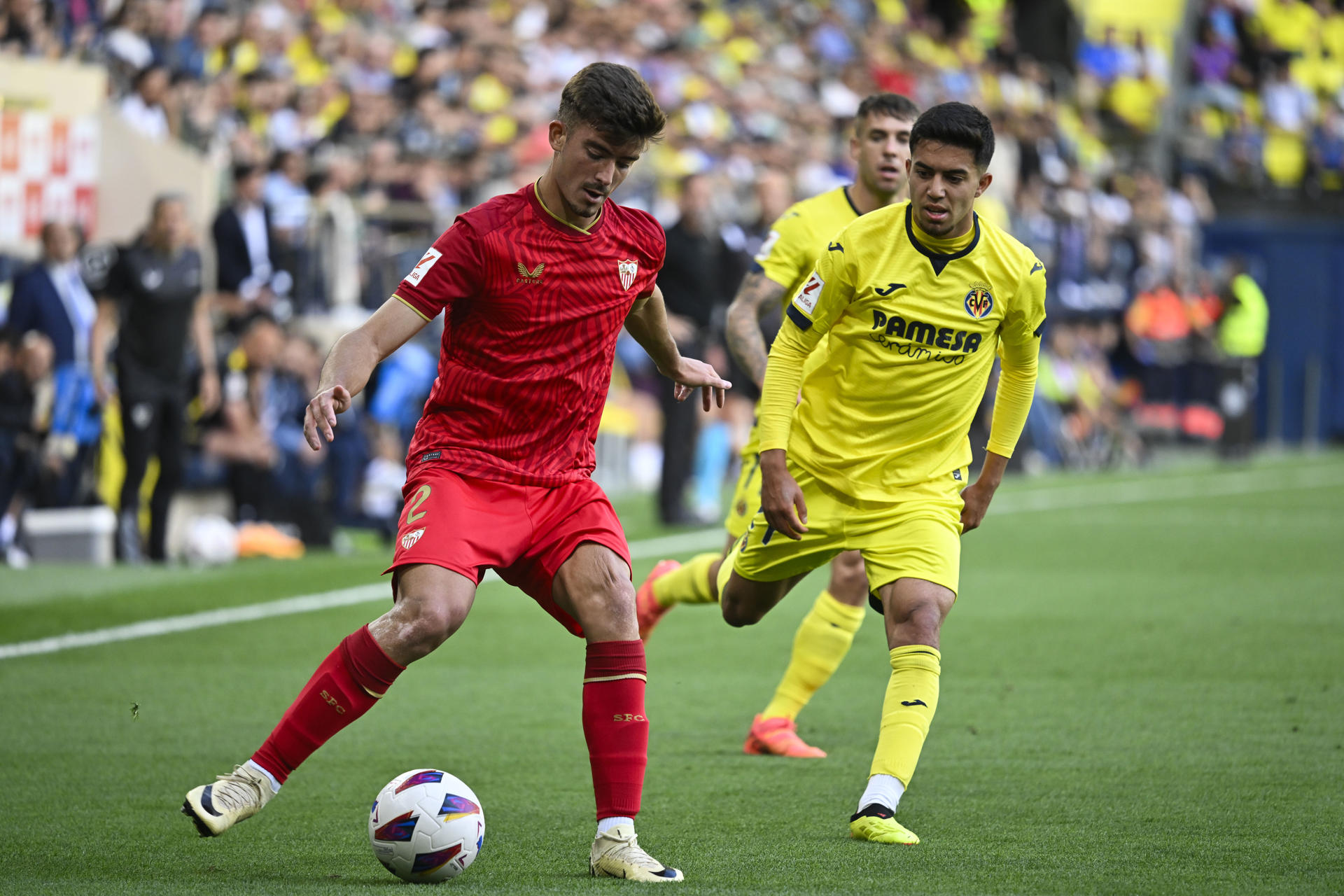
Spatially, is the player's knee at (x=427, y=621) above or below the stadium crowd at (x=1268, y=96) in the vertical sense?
below

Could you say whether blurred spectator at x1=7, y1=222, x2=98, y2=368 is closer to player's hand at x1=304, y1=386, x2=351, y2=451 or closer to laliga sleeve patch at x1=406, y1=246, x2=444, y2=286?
laliga sleeve patch at x1=406, y1=246, x2=444, y2=286

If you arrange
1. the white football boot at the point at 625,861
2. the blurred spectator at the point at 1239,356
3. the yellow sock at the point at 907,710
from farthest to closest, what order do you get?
the blurred spectator at the point at 1239,356
the yellow sock at the point at 907,710
the white football boot at the point at 625,861

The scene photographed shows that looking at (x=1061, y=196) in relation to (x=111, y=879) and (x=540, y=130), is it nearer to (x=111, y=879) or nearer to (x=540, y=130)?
(x=540, y=130)

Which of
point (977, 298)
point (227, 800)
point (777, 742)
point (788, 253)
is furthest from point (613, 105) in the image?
point (777, 742)

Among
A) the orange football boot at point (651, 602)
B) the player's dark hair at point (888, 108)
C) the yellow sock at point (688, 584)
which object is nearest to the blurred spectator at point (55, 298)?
the orange football boot at point (651, 602)

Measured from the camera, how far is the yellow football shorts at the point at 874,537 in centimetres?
509

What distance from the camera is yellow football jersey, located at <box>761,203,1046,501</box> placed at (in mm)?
5137

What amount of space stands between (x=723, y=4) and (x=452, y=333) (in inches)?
909

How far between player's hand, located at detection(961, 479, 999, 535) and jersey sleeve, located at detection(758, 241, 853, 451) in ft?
2.16

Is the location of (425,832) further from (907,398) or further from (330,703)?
(907,398)

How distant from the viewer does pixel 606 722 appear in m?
4.44

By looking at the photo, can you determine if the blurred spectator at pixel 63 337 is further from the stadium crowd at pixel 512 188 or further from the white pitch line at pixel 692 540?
the white pitch line at pixel 692 540

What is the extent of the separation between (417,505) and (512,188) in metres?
11.9

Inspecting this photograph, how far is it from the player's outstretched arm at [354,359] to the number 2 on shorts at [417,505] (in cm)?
32
